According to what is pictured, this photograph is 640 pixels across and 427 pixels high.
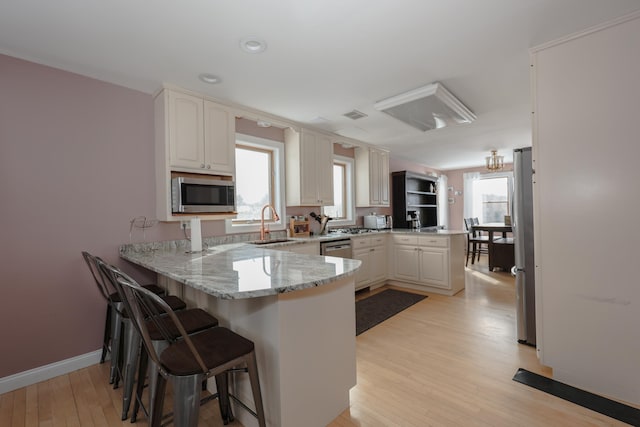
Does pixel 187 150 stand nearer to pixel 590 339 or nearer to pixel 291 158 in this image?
pixel 291 158

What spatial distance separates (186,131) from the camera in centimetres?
276

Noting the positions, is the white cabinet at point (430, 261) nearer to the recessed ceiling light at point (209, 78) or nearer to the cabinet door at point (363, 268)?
the cabinet door at point (363, 268)

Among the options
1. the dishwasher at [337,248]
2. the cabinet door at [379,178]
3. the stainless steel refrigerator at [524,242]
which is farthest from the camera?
the cabinet door at [379,178]

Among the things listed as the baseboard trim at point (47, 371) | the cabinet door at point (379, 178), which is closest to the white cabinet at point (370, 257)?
the cabinet door at point (379, 178)

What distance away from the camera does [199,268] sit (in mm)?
1749

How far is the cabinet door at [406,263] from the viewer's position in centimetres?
432

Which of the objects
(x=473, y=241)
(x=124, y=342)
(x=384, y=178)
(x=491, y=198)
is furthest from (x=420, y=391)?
(x=491, y=198)

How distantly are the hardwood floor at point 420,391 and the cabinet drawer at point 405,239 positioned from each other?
1.57 m

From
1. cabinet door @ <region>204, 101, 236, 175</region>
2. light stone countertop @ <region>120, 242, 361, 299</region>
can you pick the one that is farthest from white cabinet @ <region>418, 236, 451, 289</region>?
cabinet door @ <region>204, 101, 236, 175</region>

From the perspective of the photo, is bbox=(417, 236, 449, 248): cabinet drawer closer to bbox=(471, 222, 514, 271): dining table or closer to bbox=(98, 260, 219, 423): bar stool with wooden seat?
bbox=(471, 222, 514, 271): dining table

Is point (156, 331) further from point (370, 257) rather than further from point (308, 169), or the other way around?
point (370, 257)

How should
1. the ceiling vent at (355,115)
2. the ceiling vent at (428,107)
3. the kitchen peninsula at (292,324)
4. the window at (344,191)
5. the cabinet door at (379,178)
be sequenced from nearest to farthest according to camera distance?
1. the kitchen peninsula at (292,324)
2. the ceiling vent at (428,107)
3. the ceiling vent at (355,115)
4. the window at (344,191)
5. the cabinet door at (379,178)

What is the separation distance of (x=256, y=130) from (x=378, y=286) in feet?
9.64

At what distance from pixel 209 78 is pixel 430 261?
11.8 ft
